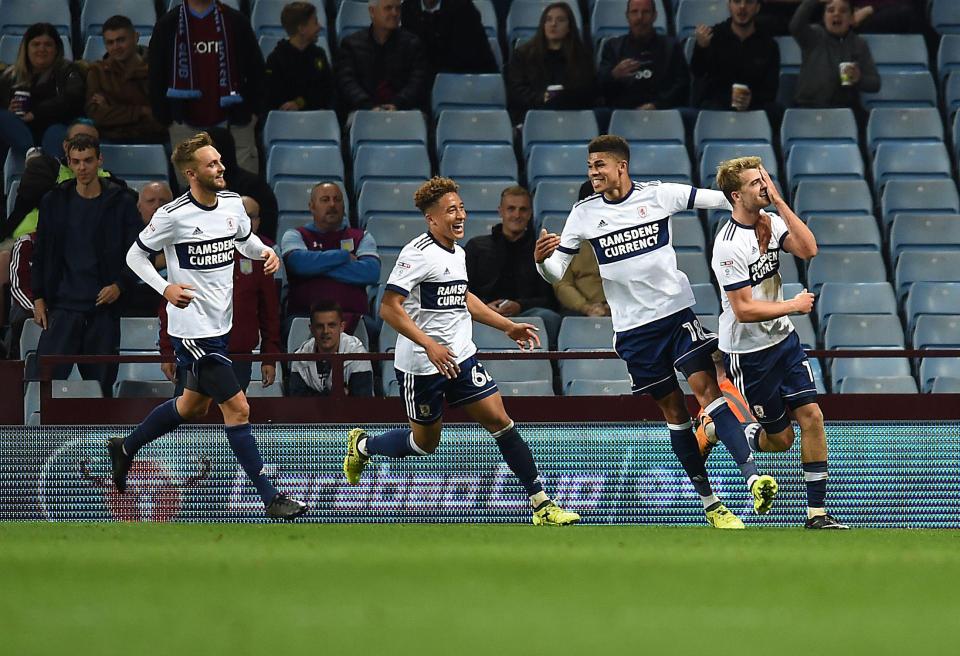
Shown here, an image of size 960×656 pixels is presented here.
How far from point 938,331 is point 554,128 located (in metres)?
3.81

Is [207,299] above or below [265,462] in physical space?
above

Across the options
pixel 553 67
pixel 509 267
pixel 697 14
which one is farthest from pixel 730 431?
pixel 697 14

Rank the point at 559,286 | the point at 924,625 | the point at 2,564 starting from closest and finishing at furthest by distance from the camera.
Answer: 1. the point at 924,625
2. the point at 2,564
3. the point at 559,286

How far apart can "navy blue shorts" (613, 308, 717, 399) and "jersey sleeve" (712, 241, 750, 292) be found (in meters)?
0.37

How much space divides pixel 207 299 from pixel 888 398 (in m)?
4.54

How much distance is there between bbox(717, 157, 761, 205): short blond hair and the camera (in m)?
8.60

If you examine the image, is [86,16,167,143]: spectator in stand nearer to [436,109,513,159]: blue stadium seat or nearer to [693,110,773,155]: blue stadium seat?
[436,109,513,159]: blue stadium seat

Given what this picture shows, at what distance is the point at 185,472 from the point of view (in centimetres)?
1016

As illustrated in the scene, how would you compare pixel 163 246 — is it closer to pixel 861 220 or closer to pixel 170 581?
pixel 170 581

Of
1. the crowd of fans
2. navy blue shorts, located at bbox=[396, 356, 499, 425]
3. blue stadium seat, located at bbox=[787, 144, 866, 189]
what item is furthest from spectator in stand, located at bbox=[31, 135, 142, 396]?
blue stadium seat, located at bbox=[787, 144, 866, 189]

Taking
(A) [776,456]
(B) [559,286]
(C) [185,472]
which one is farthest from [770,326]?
(C) [185,472]

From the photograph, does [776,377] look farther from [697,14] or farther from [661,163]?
[697,14]

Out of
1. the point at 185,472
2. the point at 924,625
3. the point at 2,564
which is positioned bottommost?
the point at 185,472

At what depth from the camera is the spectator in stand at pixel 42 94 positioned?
41.1 feet
